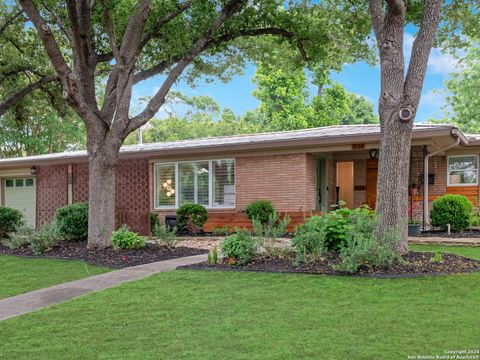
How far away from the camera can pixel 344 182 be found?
17.4 m

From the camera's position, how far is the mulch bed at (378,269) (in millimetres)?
6656

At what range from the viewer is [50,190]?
17.6 meters

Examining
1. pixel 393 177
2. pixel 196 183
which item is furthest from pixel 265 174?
pixel 393 177

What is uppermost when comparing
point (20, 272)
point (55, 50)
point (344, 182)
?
point (55, 50)

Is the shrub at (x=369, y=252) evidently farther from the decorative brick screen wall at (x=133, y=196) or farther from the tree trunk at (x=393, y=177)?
the decorative brick screen wall at (x=133, y=196)

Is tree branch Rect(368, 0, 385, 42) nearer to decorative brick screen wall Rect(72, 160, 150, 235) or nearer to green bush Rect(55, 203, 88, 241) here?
green bush Rect(55, 203, 88, 241)

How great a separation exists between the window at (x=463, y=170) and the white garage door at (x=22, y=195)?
54.1 ft

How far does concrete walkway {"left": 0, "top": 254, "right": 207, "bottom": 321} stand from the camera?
5.82 meters

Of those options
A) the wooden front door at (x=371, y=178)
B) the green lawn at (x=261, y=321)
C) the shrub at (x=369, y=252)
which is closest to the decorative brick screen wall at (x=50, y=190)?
the wooden front door at (x=371, y=178)

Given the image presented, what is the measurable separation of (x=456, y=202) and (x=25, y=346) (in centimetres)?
1101

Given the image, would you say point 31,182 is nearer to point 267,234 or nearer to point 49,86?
point 49,86

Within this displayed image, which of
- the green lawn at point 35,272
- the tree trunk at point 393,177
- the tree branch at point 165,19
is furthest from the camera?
the tree branch at point 165,19

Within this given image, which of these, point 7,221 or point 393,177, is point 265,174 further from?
point 7,221

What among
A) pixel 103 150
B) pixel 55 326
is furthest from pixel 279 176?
pixel 55 326
